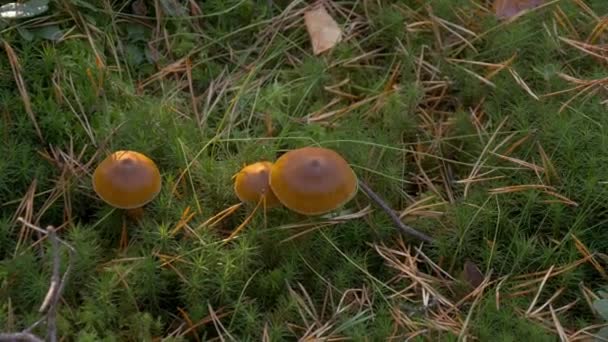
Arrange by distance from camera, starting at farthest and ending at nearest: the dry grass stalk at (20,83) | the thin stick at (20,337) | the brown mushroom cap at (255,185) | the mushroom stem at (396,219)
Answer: the dry grass stalk at (20,83) → the mushroom stem at (396,219) → the brown mushroom cap at (255,185) → the thin stick at (20,337)

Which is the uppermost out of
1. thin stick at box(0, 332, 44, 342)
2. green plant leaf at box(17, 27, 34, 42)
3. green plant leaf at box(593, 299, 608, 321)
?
green plant leaf at box(17, 27, 34, 42)

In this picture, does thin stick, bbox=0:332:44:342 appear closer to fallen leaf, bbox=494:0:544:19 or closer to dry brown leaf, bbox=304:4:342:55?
dry brown leaf, bbox=304:4:342:55

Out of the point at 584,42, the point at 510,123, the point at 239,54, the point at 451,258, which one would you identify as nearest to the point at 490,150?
the point at 510,123

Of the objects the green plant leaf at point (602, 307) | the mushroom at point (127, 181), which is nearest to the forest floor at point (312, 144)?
the green plant leaf at point (602, 307)

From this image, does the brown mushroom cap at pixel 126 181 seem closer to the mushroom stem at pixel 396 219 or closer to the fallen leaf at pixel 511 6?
the mushroom stem at pixel 396 219

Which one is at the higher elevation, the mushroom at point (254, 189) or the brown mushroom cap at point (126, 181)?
the brown mushroom cap at point (126, 181)

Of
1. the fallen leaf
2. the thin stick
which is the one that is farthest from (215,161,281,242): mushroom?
the fallen leaf

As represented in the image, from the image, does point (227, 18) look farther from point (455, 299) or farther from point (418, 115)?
point (455, 299)
